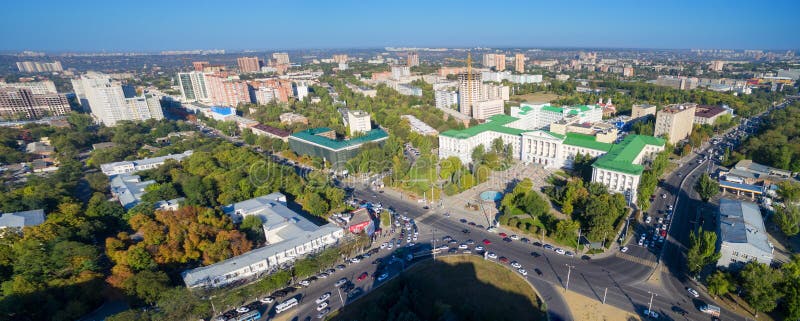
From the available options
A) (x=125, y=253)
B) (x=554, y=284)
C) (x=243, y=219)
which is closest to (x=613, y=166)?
(x=554, y=284)

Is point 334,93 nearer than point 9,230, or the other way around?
point 9,230

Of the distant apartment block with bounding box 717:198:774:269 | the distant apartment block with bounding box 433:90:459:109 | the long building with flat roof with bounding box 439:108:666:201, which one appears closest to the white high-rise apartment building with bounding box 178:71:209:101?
the distant apartment block with bounding box 433:90:459:109

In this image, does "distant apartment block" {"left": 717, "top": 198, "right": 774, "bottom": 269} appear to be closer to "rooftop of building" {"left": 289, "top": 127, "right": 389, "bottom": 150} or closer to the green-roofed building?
the green-roofed building

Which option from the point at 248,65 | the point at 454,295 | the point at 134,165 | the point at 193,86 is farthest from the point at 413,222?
the point at 248,65

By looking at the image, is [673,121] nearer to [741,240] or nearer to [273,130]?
[741,240]

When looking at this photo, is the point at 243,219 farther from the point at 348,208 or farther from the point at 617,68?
the point at 617,68

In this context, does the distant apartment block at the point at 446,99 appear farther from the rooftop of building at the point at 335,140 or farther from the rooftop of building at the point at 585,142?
the rooftop of building at the point at 585,142

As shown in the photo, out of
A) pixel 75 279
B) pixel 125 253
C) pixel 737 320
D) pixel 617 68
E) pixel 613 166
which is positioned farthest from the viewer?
pixel 617 68
